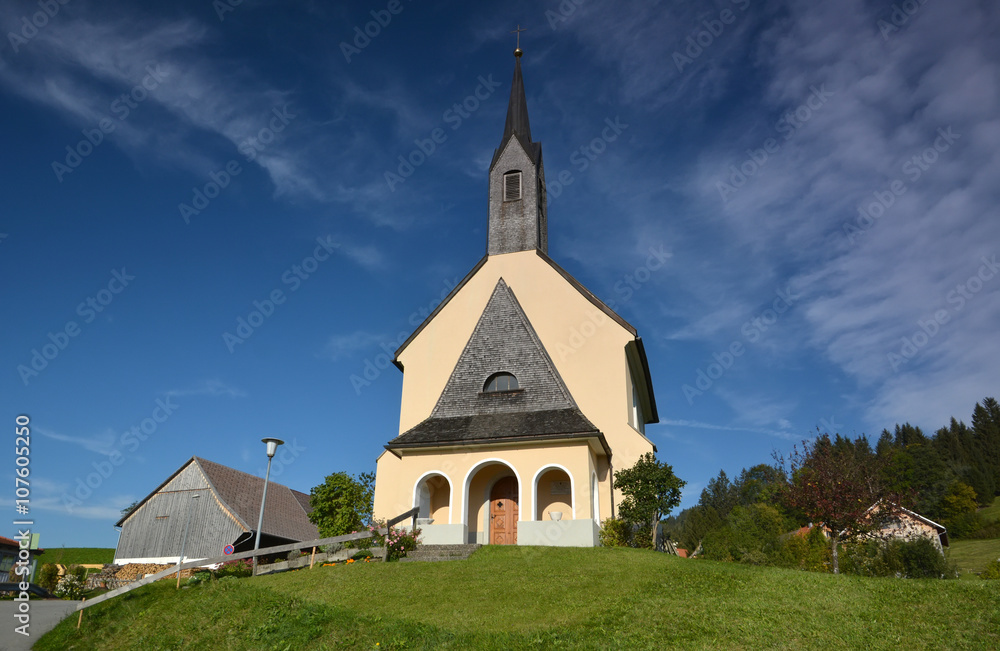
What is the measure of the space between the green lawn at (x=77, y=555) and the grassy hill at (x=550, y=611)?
32.5 meters

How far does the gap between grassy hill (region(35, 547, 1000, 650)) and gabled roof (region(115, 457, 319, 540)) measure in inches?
745

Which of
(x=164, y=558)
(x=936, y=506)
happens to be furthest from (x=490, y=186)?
(x=936, y=506)

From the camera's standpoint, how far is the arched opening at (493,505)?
69.8 ft

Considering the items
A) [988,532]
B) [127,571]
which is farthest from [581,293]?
[988,532]

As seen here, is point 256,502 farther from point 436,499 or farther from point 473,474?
point 473,474

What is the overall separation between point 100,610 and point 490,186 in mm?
21842

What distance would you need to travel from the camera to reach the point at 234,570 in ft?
50.0

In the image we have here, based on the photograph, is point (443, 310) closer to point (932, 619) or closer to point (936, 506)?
point (932, 619)

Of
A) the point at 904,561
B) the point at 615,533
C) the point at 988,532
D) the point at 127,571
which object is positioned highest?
the point at 988,532

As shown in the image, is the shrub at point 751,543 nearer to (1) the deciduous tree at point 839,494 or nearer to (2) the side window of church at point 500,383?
(1) the deciduous tree at point 839,494

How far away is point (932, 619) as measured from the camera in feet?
32.6

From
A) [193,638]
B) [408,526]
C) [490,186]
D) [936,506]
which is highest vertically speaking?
[490,186]

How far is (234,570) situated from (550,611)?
350 inches

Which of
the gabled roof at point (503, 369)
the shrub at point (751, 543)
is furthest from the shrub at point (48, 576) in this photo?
the shrub at point (751, 543)
